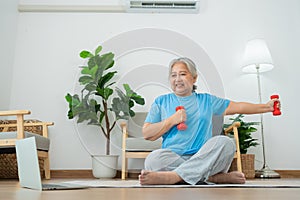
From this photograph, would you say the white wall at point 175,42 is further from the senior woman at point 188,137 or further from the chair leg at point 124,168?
the senior woman at point 188,137

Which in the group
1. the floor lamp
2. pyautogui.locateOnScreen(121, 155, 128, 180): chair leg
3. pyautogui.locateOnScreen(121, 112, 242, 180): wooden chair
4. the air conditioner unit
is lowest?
pyautogui.locateOnScreen(121, 155, 128, 180): chair leg

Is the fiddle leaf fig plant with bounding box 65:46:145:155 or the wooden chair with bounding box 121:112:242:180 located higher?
the fiddle leaf fig plant with bounding box 65:46:145:155

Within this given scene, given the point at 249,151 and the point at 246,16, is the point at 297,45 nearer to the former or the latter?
the point at 246,16

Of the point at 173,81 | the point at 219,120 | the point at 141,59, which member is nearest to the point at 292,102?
the point at 141,59

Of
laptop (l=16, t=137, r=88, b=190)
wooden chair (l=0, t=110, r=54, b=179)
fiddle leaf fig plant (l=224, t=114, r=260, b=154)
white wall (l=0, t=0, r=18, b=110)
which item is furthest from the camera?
white wall (l=0, t=0, r=18, b=110)

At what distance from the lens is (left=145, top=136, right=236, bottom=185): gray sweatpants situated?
4.79 ft

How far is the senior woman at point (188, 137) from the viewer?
4.82ft

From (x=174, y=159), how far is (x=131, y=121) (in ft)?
4.09

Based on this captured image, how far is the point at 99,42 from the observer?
11.3 ft

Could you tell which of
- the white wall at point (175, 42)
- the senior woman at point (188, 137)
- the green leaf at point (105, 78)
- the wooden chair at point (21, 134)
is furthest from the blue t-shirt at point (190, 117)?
the white wall at point (175, 42)

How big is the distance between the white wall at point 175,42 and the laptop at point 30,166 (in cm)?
207

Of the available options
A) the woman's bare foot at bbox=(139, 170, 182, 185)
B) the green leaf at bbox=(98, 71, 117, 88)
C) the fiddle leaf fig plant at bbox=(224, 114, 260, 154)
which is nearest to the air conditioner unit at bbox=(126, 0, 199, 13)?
the green leaf at bbox=(98, 71, 117, 88)

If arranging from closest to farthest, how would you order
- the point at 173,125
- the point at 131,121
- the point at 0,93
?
the point at 173,125 < the point at 131,121 < the point at 0,93

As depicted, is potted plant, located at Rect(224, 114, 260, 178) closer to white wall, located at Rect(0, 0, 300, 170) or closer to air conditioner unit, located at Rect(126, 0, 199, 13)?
white wall, located at Rect(0, 0, 300, 170)
